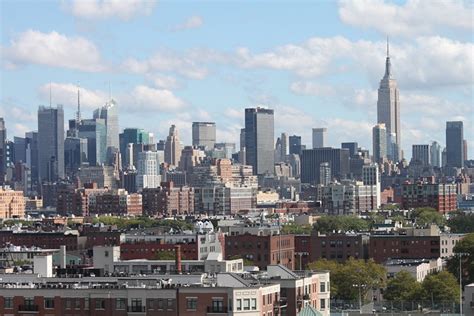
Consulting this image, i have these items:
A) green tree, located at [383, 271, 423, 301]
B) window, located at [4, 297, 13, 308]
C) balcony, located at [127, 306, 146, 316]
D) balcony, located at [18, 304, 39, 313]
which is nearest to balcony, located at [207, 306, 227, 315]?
balcony, located at [127, 306, 146, 316]

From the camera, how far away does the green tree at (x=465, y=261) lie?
406 ft

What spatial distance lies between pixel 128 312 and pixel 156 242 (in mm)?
76417

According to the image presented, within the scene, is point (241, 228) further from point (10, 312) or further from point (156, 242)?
point (10, 312)

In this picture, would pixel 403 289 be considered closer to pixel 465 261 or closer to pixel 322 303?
pixel 465 261

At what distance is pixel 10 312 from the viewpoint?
7331 centimetres

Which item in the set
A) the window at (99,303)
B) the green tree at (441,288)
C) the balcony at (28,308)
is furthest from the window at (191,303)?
the green tree at (441,288)

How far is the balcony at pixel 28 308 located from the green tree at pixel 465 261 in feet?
173

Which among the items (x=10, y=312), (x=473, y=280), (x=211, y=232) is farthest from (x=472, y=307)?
(x=211, y=232)

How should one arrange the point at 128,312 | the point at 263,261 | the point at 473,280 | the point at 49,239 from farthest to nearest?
1. the point at 49,239
2. the point at 263,261
3. the point at 473,280
4. the point at 128,312

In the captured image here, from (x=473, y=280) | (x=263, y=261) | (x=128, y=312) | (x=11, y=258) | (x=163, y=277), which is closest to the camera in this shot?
(x=128, y=312)

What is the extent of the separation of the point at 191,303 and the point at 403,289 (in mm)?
46126

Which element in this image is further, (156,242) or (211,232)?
(211,232)

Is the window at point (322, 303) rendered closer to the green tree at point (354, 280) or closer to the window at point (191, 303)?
the window at point (191, 303)

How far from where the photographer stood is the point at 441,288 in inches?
4360
